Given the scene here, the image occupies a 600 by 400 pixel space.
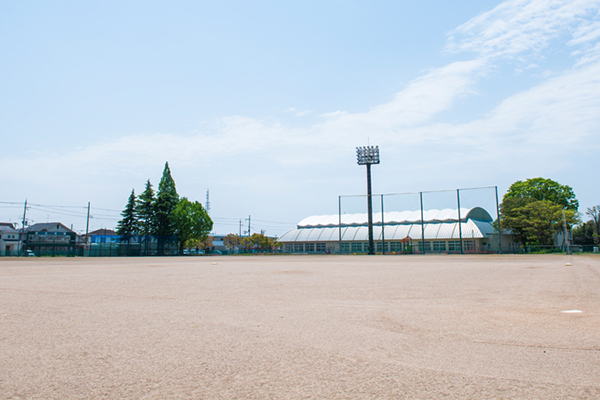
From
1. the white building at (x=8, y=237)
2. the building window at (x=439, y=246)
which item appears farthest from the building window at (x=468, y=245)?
the white building at (x=8, y=237)

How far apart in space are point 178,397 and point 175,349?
5.14ft

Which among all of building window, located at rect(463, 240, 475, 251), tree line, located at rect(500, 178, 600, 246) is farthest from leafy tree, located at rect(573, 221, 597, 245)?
building window, located at rect(463, 240, 475, 251)

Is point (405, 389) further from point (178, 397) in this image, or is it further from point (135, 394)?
point (135, 394)

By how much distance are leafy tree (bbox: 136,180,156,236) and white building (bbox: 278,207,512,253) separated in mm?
25466

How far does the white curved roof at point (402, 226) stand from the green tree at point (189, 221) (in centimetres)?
1739

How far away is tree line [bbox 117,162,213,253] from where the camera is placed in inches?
3088

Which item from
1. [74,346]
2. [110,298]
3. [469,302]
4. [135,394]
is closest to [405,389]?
[135,394]

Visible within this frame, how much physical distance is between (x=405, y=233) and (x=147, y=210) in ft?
155

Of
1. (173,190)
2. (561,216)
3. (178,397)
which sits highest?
(173,190)

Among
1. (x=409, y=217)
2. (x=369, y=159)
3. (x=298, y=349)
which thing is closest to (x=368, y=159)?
(x=369, y=159)

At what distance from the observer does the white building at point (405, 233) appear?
2699 inches

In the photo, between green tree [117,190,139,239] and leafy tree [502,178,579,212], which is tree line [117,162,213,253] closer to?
green tree [117,190,139,239]

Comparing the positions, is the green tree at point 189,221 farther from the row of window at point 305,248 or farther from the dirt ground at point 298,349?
the dirt ground at point 298,349

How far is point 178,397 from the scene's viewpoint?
11.4ft
